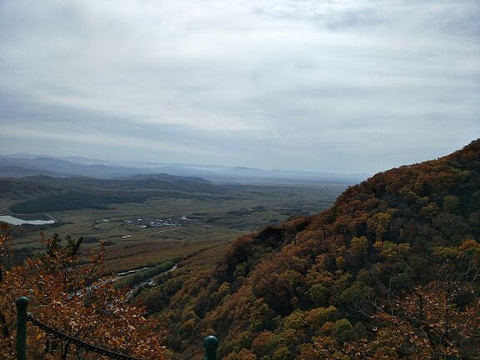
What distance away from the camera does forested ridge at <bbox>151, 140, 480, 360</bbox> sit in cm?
1292

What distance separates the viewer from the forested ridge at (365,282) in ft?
42.4

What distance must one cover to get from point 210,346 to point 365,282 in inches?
579

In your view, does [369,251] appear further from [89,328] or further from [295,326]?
[89,328]

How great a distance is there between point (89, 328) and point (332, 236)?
46.9ft

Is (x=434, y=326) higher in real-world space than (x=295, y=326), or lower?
higher

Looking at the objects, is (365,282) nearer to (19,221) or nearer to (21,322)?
(21,322)

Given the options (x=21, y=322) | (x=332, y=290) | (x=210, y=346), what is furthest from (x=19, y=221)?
(x=210, y=346)

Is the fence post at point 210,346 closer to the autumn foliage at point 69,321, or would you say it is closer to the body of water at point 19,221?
the autumn foliage at point 69,321

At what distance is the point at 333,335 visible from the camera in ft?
52.3

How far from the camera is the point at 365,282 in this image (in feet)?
59.7

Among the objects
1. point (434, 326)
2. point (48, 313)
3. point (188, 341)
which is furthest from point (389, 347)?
point (188, 341)

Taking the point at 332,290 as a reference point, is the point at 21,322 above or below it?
above

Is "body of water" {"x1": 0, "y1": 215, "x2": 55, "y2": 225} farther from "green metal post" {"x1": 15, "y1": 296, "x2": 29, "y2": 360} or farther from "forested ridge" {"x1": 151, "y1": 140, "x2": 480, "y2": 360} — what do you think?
"green metal post" {"x1": 15, "y1": 296, "x2": 29, "y2": 360}

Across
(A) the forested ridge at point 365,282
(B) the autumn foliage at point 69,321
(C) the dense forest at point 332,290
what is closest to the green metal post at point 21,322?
(B) the autumn foliage at point 69,321
